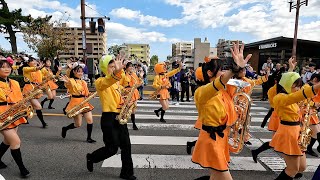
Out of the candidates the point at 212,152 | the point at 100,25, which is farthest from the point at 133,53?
the point at 100,25

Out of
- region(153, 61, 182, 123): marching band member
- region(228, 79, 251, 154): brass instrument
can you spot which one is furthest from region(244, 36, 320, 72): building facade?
region(228, 79, 251, 154): brass instrument

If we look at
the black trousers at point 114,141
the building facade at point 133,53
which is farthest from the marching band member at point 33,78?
the black trousers at point 114,141

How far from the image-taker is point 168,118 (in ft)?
29.3

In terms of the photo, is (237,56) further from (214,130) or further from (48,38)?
(48,38)

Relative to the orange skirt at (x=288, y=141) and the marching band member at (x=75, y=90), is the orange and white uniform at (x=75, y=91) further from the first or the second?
the orange skirt at (x=288, y=141)

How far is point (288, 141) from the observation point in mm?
3672

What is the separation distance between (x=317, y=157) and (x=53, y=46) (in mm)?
24351

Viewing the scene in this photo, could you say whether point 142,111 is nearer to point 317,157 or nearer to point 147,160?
point 147,160

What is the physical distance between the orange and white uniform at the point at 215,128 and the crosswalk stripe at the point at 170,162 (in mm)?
1910

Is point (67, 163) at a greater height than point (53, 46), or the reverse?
point (53, 46)

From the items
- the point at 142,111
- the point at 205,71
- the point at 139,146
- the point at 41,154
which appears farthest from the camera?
the point at 142,111

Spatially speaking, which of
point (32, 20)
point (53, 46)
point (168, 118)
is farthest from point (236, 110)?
point (32, 20)

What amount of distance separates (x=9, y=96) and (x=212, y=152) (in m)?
3.33

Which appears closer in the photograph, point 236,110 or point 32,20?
point 236,110
